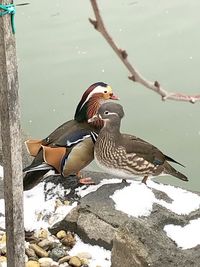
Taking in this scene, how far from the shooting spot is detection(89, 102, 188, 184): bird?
2.26 m

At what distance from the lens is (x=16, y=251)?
150cm

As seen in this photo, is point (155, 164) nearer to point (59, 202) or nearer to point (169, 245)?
point (59, 202)

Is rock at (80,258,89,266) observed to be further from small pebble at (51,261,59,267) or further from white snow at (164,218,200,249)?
white snow at (164,218,200,249)

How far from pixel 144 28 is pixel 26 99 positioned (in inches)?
54.2

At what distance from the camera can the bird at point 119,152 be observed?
2.26m

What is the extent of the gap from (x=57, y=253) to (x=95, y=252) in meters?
0.12

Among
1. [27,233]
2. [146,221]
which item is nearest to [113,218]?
[146,221]

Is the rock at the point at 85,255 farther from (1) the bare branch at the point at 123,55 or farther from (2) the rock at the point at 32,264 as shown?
(1) the bare branch at the point at 123,55

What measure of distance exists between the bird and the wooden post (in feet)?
2.62

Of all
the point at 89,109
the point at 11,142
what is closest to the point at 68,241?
the point at 89,109

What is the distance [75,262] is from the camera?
1959 mm

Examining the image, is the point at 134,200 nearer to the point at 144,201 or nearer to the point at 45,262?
the point at 144,201

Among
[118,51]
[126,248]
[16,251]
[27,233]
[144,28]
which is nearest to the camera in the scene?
[118,51]

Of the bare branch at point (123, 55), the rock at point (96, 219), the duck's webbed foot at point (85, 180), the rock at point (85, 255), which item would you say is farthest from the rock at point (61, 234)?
the bare branch at point (123, 55)
